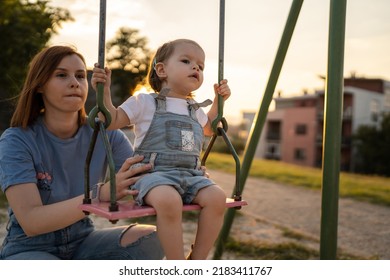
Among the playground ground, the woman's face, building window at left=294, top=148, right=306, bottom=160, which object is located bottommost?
building window at left=294, top=148, right=306, bottom=160

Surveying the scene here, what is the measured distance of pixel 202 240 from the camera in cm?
152

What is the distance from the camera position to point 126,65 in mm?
4891

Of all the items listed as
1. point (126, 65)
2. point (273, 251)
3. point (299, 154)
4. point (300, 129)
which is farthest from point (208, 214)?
point (299, 154)

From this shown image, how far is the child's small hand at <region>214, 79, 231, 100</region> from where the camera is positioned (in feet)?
5.94

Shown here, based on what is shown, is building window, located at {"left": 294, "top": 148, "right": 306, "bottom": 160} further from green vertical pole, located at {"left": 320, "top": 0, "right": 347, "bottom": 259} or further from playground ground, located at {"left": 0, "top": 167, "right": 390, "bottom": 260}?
green vertical pole, located at {"left": 320, "top": 0, "right": 347, "bottom": 259}

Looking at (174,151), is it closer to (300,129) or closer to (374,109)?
(374,109)

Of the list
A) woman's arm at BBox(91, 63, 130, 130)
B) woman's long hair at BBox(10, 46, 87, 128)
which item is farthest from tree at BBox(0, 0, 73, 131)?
woman's arm at BBox(91, 63, 130, 130)

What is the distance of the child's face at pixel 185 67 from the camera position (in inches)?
66.8

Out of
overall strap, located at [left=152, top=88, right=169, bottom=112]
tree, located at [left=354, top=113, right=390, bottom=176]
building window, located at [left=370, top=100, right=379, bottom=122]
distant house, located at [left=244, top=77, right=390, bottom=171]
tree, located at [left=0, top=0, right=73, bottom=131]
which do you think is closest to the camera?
overall strap, located at [left=152, top=88, right=169, bottom=112]

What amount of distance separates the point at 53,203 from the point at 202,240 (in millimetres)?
551

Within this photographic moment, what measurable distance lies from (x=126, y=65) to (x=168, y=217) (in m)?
3.67

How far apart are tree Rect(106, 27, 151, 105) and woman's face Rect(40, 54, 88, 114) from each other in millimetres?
500

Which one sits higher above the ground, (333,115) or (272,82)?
(272,82)
